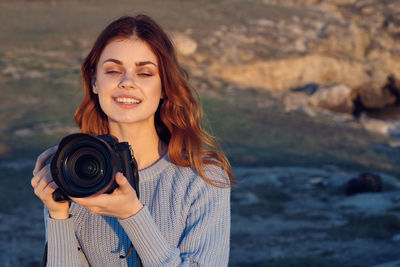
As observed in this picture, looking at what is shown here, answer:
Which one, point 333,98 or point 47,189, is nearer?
point 47,189

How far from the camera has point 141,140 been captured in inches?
101

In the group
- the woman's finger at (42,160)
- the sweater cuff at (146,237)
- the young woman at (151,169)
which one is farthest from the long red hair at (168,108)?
the woman's finger at (42,160)

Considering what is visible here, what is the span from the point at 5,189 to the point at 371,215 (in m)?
6.14

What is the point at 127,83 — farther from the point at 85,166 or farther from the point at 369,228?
the point at 369,228

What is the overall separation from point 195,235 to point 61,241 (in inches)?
23.9

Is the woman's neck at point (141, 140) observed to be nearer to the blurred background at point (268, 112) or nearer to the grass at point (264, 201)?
the blurred background at point (268, 112)

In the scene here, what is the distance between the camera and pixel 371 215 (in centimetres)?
782

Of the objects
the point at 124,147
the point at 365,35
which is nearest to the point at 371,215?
the point at 124,147

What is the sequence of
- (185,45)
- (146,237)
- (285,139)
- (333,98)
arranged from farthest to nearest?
(185,45)
(333,98)
(285,139)
(146,237)

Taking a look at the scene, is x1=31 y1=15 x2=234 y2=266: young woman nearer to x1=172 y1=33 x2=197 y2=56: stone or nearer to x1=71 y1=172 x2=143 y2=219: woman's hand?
x1=71 y1=172 x2=143 y2=219: woman's hand

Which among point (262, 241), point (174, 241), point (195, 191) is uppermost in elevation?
point (195, 191)

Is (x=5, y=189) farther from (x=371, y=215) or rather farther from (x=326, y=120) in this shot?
(x=326, y=120)

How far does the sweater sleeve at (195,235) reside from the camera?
2.01 m

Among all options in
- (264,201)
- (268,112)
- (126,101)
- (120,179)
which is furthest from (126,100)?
(268,112)
